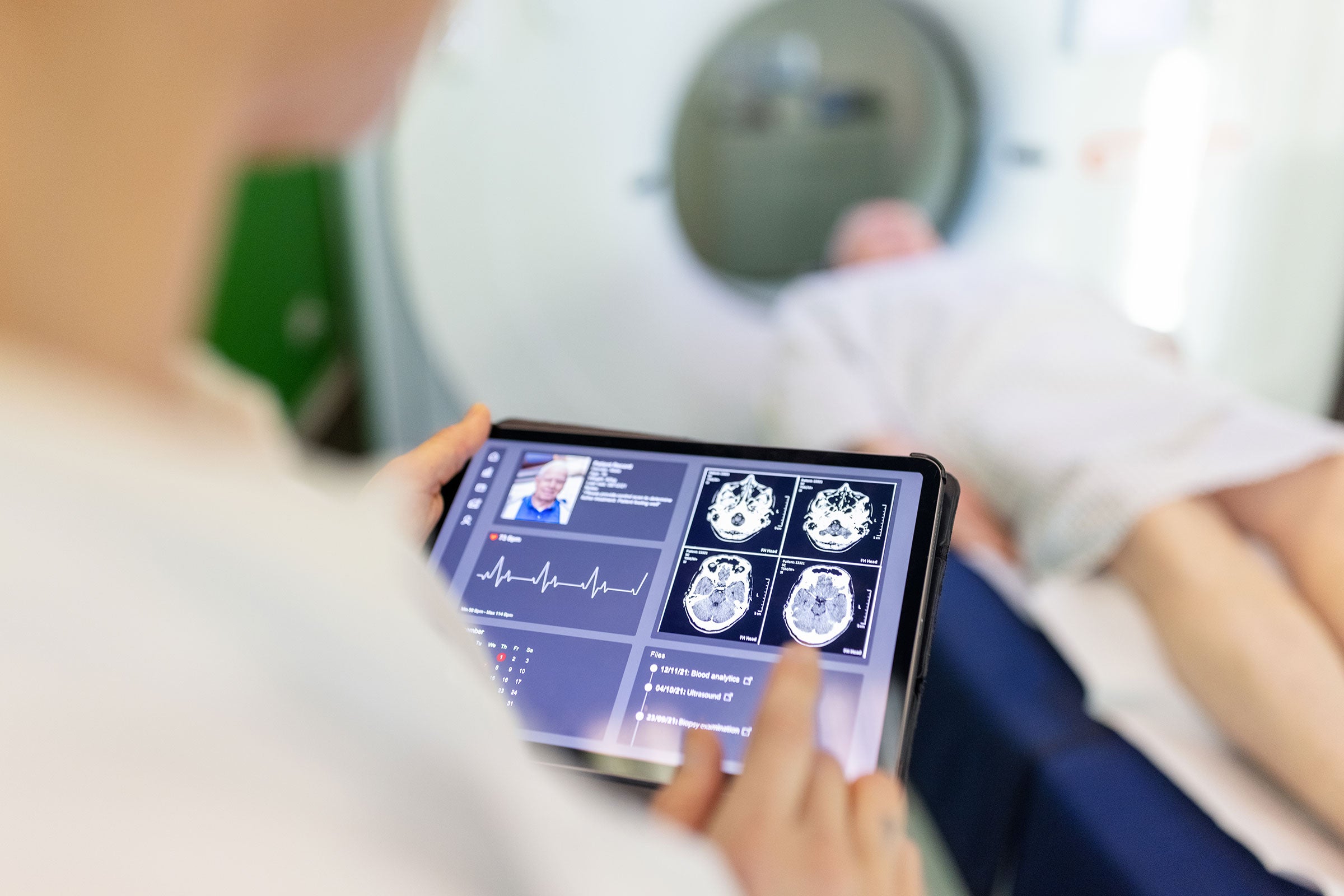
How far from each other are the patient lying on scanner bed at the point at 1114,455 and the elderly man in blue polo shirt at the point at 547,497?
0.85 ft

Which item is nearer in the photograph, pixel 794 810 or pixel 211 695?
pixel 211 695

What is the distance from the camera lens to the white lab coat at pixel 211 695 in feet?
0.53

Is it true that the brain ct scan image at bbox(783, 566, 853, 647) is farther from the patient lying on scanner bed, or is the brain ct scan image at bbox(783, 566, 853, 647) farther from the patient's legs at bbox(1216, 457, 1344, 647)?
the patient's legs at bbox(1216, 457, 1344, 647)

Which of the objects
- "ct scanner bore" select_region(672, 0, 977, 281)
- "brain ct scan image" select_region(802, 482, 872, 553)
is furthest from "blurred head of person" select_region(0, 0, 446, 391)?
"ct scanner bore" select_region(672, 0, 977, 281)

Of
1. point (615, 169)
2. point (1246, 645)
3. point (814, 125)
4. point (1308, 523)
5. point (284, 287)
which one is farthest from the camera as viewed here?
point (814, 125)

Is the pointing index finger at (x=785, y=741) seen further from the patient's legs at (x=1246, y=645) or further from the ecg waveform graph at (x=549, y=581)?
the patient's legs at (x=1246, y=645)

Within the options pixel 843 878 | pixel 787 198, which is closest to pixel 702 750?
pixel 843 878

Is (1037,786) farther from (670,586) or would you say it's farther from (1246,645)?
(670,586)

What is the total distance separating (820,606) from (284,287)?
1207mm

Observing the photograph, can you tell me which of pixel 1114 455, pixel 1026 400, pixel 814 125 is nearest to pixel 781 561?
pixel 1114 455

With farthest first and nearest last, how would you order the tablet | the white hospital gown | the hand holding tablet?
the white hospital gown, the tablet, the hand holding tablet

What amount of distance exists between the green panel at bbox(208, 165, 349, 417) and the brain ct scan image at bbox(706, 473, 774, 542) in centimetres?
94

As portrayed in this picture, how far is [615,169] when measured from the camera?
4.25ft

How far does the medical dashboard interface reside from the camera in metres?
0.46
